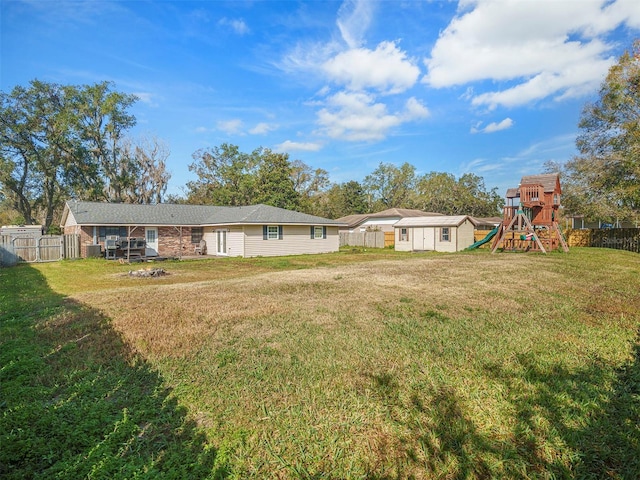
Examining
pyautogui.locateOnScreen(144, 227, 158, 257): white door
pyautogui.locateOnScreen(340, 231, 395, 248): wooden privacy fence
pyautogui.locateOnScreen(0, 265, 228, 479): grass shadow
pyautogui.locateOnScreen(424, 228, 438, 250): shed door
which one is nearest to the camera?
pyautogui.locateOnScreen(0, 265, 228, 479): grass shadow

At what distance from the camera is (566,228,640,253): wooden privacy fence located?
80.4ft

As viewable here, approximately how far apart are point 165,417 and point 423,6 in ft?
46.2

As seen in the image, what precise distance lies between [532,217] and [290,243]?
16909 mm

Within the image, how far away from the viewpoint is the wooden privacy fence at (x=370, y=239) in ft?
104

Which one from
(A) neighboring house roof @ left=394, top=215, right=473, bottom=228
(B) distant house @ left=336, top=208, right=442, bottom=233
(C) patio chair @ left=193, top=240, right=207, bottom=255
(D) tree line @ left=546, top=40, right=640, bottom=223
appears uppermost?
(D) tree line @ left=546, top=40, right=640, bottom=223

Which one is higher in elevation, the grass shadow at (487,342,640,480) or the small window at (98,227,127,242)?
the small window at (98,227,127,242)

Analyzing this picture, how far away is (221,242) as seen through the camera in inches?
907

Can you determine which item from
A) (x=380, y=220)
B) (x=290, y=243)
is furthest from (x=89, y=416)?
(x=380, y=220)

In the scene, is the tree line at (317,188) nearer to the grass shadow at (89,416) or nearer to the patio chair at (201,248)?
the patio chair at (201,248)

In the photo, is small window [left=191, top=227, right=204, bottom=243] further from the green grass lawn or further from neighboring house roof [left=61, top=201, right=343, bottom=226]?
the green grass lawn

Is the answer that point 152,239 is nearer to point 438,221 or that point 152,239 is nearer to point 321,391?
point 438,221

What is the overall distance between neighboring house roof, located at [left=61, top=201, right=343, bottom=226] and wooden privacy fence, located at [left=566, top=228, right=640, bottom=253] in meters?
19.7

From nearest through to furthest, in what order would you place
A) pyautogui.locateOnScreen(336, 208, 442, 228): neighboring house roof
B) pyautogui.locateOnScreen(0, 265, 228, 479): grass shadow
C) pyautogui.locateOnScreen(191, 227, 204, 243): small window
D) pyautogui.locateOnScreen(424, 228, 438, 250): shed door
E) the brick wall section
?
pyautogui.locateOnScreen(0, 265, 228, 479): grass shadow
the brick wall section
pyautogui.locateOnScreen(191, 227, 204, 243): small window
pyautogui.locateOnScreen(424, 228, 438, 250): shed door
pyautogui.locateOnScreen(336, 208, 442, 228): neighboring house roof

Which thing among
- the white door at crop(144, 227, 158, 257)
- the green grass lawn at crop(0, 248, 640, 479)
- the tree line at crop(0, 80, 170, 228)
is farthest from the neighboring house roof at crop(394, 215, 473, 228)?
the tree line at crop(0, 80, 170, 228)
